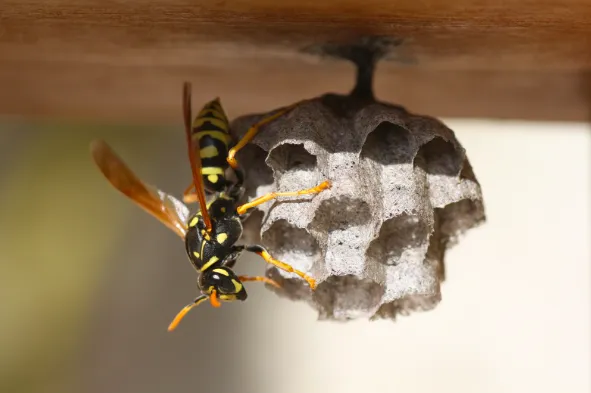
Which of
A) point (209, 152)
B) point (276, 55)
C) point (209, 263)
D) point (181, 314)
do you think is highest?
point (276, 55)

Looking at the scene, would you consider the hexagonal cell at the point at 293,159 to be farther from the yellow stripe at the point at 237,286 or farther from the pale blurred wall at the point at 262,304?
the pale blurred wall at the point at 262,304

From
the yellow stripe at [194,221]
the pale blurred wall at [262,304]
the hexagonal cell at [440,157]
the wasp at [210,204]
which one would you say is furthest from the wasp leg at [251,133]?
the pale blurred wall at [262,304]

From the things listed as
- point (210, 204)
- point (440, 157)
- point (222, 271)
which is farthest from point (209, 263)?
point (440, 157)

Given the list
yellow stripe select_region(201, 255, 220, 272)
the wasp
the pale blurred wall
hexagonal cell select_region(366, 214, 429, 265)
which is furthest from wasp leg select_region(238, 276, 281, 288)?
the pale blurred wall

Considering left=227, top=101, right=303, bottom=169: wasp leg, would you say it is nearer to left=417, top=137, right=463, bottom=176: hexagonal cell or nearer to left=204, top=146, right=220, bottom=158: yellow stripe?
left=204, top=146, right=220, bottom=158: yellow stripe

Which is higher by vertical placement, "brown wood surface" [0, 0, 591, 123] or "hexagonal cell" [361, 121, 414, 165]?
"brown wood surface" [0, 0, 591, 123]

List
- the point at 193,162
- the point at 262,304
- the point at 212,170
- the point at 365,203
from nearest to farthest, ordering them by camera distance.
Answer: the point at 365,203 < the point at 193,162 < the point at 212,170 < the point at 262,304

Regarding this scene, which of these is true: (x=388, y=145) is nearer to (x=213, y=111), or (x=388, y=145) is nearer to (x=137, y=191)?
(x=213, y=111)
